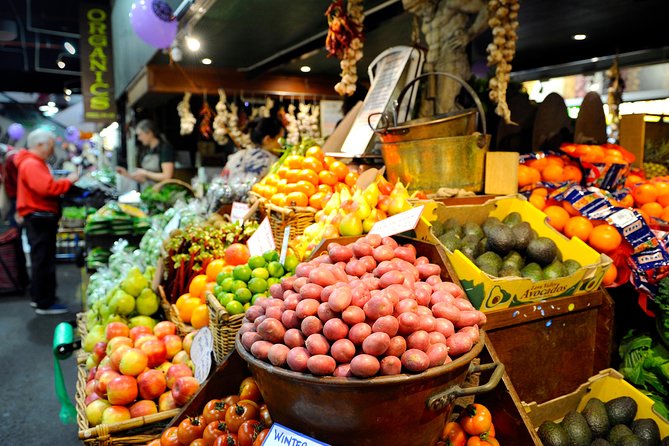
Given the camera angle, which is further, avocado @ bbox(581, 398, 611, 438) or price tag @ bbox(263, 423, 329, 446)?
avocado @ bbox(581, 398, 611, 438)

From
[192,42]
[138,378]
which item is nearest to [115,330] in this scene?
[138,378]

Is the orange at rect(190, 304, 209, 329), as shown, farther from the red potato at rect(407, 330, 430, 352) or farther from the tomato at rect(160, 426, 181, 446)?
the red potato at rect(407, 330, 430, 352)

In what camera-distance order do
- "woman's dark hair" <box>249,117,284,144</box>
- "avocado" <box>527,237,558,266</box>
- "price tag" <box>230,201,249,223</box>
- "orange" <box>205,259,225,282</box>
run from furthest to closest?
1. "woman's dark hair" <box>249,117,284,144</box>
2. "price tag" <box>230,201,249,223</box>
3. "orange" <box>205,259,225,282</box>
4. "avocado" <box>527,237,558,266</box>

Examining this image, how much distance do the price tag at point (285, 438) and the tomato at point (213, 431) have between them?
30 centimetres

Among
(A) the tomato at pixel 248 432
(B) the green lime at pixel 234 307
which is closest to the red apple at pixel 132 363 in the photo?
(B) the green lime at pixel 234 307

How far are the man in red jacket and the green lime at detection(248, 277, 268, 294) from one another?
4.94 meters

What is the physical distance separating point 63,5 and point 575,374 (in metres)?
16.4

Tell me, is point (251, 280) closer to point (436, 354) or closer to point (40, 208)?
point (436, 354)

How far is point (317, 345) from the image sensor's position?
1155 mm

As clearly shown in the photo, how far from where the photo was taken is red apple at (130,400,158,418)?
1882 mm

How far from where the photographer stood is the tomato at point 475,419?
58.1 inches

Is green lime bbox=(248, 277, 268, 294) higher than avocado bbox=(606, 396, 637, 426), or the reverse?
green lime bbox=(248, 277, 268, 294)

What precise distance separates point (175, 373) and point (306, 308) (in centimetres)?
103

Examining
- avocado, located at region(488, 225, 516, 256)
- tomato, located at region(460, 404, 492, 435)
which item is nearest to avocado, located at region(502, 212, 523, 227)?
avocado, located at region(488, 225, 516, 256)
